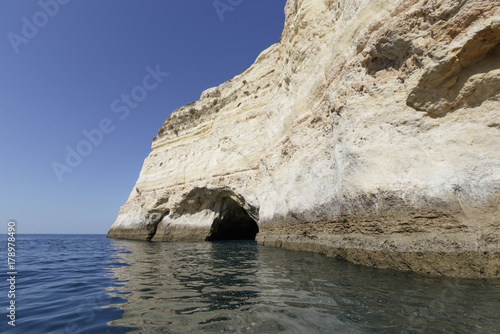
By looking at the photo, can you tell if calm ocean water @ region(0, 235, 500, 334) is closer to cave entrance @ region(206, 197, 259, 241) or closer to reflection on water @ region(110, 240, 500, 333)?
reflection on water @ region(110, 240, 500, 333)

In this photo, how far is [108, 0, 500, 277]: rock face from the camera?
17.8 feet

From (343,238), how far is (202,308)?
543cm

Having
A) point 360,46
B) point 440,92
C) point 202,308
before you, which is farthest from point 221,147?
point 202,308

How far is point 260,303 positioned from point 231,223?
18520 mm

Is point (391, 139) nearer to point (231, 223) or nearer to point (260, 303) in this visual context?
point (260, 303)

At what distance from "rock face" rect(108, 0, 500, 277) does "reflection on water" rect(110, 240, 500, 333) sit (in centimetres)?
111

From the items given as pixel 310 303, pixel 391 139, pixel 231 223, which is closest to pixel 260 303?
pixel 310 303

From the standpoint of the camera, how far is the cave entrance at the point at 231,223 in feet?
65.4

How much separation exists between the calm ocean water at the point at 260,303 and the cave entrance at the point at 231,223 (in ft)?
44.8

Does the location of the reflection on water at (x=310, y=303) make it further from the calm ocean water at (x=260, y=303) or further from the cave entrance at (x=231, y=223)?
the cave entrance at (x=231, y=223)

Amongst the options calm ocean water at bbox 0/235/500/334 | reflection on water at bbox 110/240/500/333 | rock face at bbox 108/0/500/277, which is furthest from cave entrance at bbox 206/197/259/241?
reflection on water at bbox 110/240/500/333

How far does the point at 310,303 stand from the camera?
12.9ft

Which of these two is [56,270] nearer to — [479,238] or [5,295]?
[5,295]

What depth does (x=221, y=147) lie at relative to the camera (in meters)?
19.6
